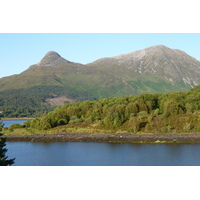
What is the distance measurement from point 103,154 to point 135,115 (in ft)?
84.6

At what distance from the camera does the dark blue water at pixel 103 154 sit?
121 ft

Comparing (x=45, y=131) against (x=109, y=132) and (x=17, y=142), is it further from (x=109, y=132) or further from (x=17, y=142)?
(x=109, y=132)

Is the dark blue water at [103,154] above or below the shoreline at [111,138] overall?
below

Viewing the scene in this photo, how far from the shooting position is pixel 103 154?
1658 inches

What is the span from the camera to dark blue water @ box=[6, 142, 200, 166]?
3678cm

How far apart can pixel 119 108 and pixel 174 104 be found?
11.1m

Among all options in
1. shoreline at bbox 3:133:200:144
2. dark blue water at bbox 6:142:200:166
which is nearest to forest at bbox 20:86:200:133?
shoreline at bbox 3:133:200:144

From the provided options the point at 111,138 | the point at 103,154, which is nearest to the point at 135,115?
the point at 111,138

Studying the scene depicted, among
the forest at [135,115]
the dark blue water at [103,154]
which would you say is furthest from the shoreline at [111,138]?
the dark blue water at [103,154]

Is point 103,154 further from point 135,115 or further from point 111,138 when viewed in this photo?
point 135,115

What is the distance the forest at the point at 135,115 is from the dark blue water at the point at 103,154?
10009 mm

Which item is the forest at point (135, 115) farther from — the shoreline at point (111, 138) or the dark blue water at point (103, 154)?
the dark blue water at point (103, 154)

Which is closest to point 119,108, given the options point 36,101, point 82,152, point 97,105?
point 97,105

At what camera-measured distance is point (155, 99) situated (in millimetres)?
73688
